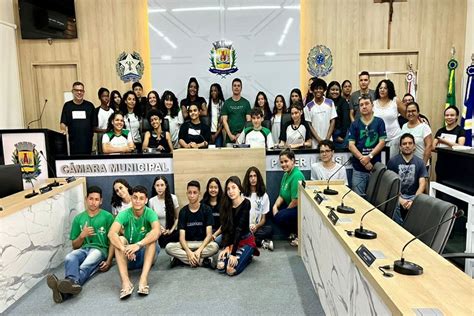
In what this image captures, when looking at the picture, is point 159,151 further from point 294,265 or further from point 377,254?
point 377,254

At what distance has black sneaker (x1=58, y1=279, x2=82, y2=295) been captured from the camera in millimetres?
2779

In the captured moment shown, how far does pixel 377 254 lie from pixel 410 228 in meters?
0.84

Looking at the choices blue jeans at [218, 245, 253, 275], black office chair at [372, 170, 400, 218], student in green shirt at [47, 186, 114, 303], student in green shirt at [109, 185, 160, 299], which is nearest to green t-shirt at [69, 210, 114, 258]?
student in green shirt at [47, 186, 114, 303]

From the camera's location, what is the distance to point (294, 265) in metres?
3.41

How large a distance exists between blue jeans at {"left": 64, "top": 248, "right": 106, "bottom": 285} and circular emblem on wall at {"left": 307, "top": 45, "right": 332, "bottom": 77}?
451cm

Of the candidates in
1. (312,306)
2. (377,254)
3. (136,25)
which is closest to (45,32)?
(136,25)

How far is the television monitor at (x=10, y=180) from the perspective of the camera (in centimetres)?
315

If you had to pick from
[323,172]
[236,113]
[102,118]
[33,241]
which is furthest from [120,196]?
[323,172]

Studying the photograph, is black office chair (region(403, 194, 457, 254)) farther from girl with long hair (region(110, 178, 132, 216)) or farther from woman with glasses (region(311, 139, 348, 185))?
girl with long hair (region(110, 178, 132, 216))

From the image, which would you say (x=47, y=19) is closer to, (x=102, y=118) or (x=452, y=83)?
(x=102, y=118)

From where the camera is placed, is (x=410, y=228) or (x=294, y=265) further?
(x=294, y=265)

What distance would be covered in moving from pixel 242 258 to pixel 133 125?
2493 millimetres

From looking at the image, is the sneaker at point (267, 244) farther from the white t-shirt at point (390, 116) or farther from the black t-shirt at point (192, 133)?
the white t-shirt at point (390, 116)

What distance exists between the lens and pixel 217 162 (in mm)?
4145
